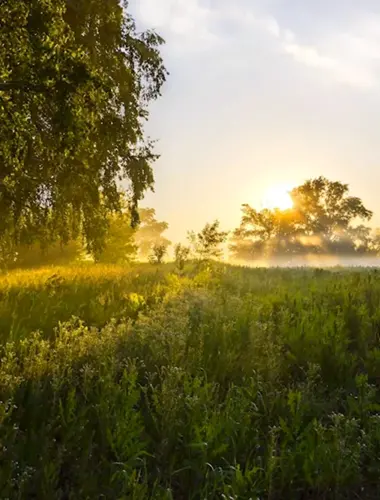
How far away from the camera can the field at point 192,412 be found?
11.1 ft

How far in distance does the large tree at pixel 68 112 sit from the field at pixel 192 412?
2229 millimetres

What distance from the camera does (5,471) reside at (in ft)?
10.2

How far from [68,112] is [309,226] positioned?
204 feet

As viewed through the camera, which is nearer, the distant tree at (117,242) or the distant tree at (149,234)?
the distant tree at (117,242)

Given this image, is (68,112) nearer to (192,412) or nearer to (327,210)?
(192,412)

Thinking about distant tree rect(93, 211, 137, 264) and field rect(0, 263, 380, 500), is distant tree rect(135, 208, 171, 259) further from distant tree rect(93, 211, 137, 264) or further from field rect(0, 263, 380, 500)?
field rect(0, 263, 380, 500)

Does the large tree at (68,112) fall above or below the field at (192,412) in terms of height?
above

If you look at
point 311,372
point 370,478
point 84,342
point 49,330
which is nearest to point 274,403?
point 311,372

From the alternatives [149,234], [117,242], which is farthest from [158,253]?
[149,234]

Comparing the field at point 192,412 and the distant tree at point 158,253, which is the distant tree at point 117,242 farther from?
the field at point 192,412

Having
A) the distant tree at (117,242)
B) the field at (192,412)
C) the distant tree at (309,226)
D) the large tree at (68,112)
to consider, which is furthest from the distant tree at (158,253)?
the distant tree at (309,226)

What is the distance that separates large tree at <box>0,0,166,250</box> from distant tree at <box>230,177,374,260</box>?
54.9 meters

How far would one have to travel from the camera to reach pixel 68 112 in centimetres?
515

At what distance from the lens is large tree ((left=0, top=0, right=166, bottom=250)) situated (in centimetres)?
484
